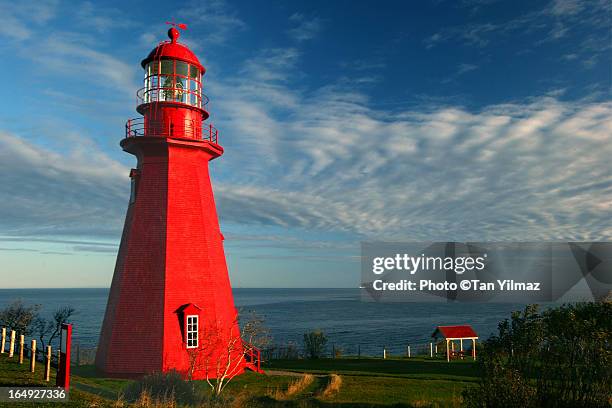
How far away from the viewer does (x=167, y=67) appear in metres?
21.2

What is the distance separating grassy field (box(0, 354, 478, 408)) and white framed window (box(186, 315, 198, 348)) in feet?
5.90

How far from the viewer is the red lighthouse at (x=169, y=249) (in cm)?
1944

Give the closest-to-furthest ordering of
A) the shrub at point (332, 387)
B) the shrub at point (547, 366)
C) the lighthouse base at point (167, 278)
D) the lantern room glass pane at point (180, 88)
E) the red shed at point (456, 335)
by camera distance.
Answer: the shrub at point (547, 366), the shrub at point (332, 387), the lighthouse base at point (167, 278), the lantern room glass pane at point (180, 88), the red shed at point (456, 335)

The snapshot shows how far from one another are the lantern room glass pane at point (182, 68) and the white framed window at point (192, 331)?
1109cm

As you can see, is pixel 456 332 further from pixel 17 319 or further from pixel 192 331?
pixel 17 319

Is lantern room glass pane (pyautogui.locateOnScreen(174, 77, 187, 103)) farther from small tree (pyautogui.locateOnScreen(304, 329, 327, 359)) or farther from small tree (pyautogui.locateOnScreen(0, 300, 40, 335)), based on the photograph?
small tree (pyautogui.locateOnScreen(0, 300, 40, 335))

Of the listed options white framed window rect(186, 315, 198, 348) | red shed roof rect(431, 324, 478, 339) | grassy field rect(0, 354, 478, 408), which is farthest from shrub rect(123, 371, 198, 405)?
red shed roof rect(431, 324, 478, 339)

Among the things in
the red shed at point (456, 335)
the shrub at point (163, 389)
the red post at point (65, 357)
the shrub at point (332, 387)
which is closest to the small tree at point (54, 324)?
the shrub at point (163, 389)

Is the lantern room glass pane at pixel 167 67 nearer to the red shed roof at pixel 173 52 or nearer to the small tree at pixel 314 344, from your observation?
the red shed roof at pixel 173 52

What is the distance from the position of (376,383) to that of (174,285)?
9.98 meters

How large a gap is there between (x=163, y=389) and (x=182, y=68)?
13903mm

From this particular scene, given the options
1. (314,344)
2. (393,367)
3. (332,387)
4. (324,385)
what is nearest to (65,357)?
(332,387)

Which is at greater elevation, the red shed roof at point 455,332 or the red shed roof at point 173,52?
the red shed roof at point 173,52

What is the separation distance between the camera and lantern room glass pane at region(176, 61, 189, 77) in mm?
21328
